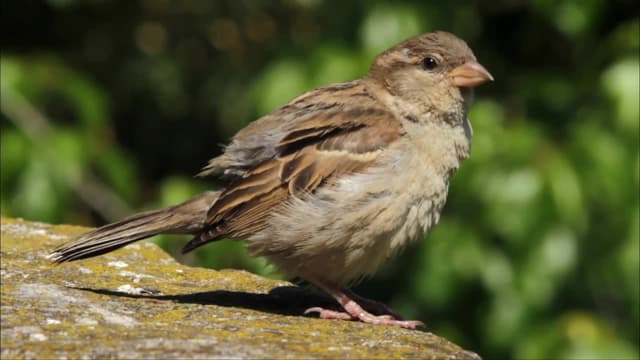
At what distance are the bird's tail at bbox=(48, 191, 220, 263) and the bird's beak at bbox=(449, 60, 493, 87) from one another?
90 cm

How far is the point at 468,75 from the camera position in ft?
15.0

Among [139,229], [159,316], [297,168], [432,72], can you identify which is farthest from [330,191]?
[159,316]

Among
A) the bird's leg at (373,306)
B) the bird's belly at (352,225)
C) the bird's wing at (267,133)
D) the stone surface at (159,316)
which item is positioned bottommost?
the stone surface at (159,316)

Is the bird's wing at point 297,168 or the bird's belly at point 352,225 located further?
the bird's wing at point 297,168

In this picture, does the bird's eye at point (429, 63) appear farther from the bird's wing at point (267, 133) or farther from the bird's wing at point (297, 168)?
the bird's wing at point (297, 168)

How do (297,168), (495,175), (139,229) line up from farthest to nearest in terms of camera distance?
(495,175), (297,168), (139,229)

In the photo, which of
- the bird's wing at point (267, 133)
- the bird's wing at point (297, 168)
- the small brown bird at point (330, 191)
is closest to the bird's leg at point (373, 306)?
the small brown bird at point (330, 191)

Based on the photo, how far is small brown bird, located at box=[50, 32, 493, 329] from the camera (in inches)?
161

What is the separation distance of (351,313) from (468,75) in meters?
1.02

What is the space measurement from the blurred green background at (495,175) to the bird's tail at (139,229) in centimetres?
68

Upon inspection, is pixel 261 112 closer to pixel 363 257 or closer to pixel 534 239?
pixel 534 239

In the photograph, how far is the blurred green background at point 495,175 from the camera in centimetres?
572

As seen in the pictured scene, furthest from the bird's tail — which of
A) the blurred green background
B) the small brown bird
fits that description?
the blurred green background

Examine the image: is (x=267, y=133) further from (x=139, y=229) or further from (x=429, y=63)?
(x=429, y=63)
